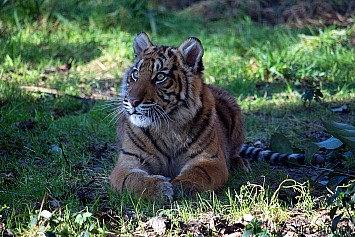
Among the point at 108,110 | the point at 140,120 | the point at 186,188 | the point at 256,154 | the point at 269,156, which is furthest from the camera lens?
the point at 108,110

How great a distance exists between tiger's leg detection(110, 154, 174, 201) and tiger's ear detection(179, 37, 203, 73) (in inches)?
35.4

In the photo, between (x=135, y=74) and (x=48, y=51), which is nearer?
(x=135, y=74)

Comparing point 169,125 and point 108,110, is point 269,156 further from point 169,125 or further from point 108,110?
point 108,110

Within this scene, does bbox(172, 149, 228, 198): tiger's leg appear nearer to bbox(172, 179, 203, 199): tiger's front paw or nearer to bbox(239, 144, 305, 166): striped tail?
bbox(172, 179, 203, 199): tiger's front paw

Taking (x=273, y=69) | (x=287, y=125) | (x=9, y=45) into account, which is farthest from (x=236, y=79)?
(x=9, y=45)

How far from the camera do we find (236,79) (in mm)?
7695

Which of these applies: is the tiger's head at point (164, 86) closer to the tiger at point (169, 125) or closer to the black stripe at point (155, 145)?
the tiger at point (169, 125)

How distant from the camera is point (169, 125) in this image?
4594mm

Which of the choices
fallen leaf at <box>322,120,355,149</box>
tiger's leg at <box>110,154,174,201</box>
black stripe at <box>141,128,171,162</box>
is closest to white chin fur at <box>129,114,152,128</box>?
black stripe at <box>141,128,171,162</box>

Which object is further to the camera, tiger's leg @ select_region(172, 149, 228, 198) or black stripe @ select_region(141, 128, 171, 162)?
black stripe @ select_region(141, 128, 171, 162)

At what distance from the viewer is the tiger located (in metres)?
4.41

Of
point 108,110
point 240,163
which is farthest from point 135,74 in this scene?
point 108,110

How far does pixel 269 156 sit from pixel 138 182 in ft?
5.21

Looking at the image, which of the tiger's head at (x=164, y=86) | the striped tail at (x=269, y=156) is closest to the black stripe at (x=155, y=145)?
the tiger's head at (x=164, y=86)
